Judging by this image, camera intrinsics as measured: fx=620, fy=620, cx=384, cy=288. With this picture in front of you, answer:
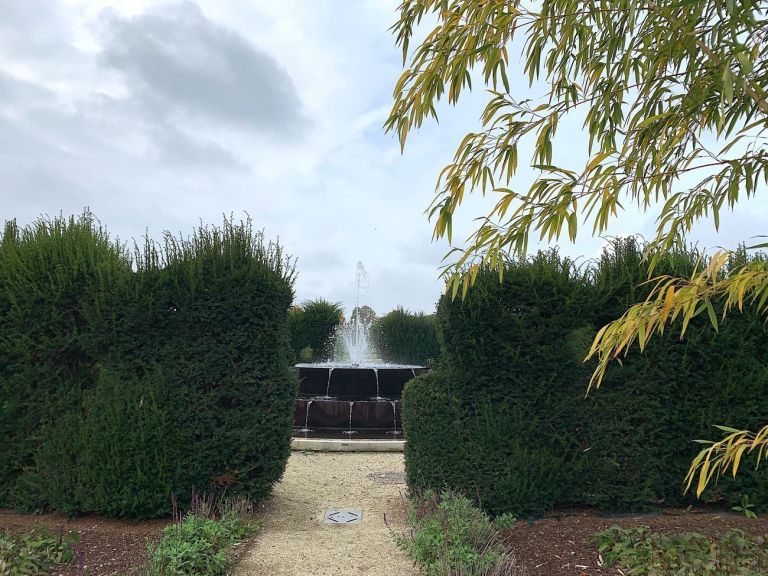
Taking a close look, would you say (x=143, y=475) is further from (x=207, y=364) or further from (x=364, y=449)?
(x=364, y=449)

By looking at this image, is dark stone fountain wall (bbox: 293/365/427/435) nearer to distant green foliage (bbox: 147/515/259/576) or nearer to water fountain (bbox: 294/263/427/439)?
water fountain (bbox: 294/263/427/439)

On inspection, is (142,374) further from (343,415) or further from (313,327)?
(313,327)

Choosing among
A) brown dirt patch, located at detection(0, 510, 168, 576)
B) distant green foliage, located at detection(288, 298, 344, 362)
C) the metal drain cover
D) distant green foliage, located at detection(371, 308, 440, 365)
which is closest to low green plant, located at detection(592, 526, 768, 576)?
the metal drain cover

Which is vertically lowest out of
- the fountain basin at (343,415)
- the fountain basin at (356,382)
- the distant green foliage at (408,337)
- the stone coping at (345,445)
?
the stone coping at (345,445)

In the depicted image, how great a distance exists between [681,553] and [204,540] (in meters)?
3.63

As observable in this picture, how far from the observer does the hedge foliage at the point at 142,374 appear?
5750 mm

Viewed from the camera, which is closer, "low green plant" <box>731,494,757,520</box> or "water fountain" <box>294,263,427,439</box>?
"low green plant" <box>731,494,757,520</box>

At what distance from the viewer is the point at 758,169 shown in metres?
3.96

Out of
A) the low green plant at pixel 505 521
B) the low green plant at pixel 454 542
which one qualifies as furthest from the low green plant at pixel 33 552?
the low green plant at pixel 505 521

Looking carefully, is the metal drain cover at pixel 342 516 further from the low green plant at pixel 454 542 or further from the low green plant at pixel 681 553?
Answer: the low green plant at pixel 681 553

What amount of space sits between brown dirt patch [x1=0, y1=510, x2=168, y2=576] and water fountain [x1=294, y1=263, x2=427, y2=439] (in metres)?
4.31

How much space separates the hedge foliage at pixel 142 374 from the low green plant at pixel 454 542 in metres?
1.69

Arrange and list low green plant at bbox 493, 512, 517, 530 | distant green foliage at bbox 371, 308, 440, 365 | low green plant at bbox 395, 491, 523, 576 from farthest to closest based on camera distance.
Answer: distant green foliage at bbox 371, 308, 440, 365 < low green plant at bbox 493, 512, 517, 530 < low green plant at bbox 395, 491, 523, 576

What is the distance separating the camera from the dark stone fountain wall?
35.3 feet
